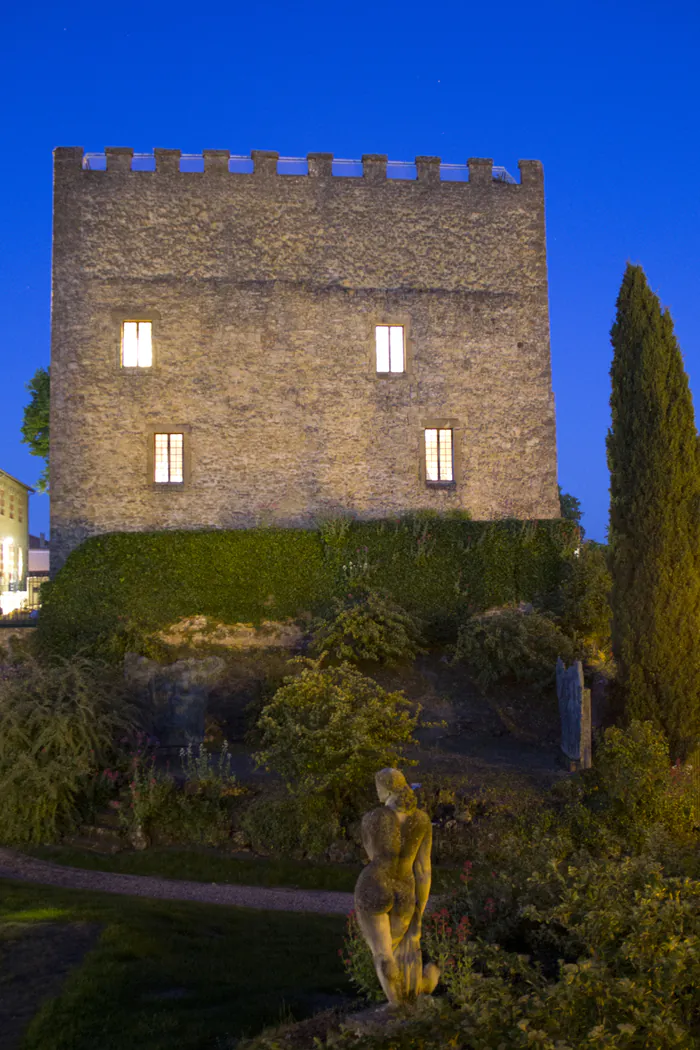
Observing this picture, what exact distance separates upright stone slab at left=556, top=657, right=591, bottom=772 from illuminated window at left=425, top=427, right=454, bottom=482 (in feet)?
27.7

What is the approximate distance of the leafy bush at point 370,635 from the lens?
1794cm

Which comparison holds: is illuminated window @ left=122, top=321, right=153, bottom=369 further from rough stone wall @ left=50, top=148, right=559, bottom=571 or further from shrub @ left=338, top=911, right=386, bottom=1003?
shrub @ left=338, top=911, right=386, bottom=1003

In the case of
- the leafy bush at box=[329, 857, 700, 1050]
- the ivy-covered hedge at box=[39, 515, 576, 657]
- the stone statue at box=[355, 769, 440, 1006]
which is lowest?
the leafy bush at box=[329, 857, 700, 1050]

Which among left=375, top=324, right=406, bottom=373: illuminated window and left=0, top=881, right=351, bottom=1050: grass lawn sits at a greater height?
left=375, top=324, right=406, bottom=373: illuminated window

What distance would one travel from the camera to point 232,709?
18219 millimetres

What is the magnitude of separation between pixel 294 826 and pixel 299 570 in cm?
884

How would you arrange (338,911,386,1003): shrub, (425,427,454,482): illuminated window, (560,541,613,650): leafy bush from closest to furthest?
(338,911,386,1003): shrub → (560,541,613,650): leafy bush → (425,427,454,482): illuminated window

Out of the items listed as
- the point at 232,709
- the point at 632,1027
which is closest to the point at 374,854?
the point at 632,1027

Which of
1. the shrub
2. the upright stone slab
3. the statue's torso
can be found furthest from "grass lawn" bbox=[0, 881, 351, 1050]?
the upright stone slab

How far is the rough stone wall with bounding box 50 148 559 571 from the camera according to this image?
22.2m

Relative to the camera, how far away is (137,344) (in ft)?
73.7

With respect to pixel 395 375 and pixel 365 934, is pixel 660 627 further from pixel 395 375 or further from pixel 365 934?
pixel 395 375

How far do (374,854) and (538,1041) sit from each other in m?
1.55

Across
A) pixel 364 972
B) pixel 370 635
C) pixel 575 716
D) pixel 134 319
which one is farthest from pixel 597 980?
pixel 134 319
